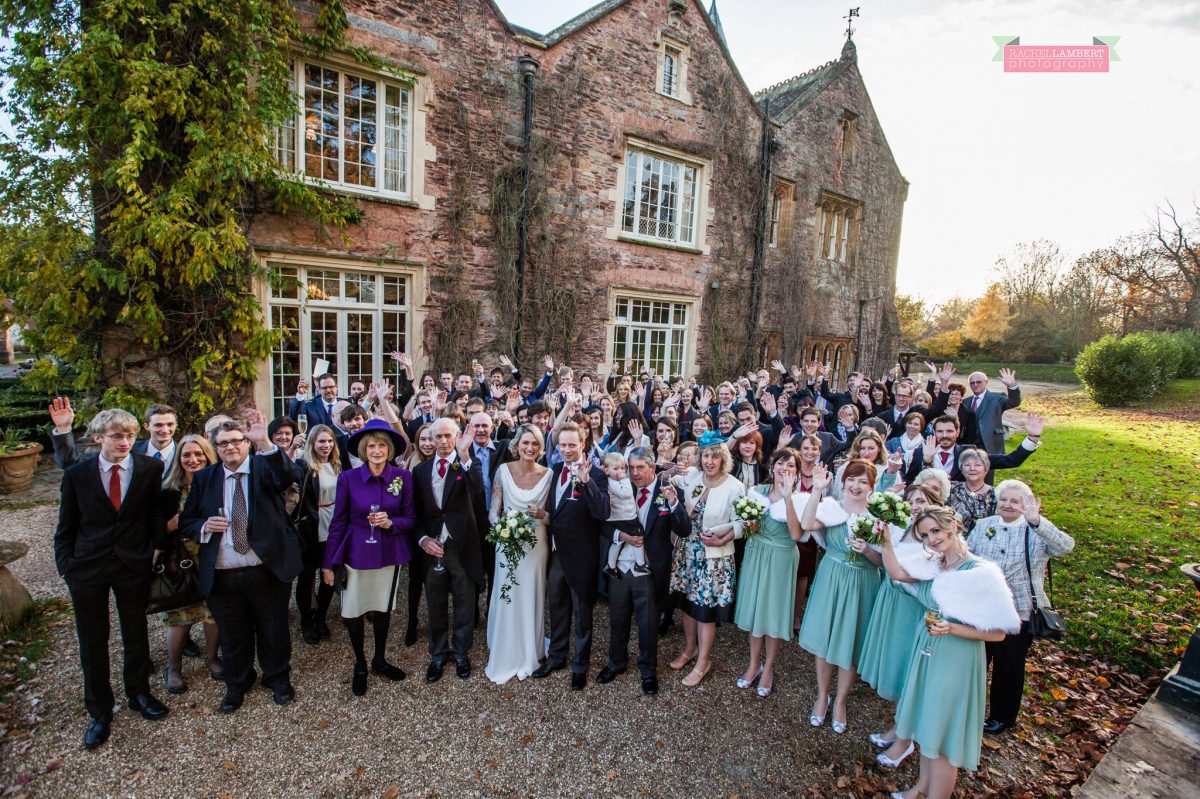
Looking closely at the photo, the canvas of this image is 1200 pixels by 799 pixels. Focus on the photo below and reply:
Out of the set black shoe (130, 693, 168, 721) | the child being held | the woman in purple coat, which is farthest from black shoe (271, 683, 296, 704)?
the child being held

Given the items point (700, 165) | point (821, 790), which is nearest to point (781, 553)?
point (821, 790)

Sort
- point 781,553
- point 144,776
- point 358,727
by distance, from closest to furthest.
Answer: point 144,776 < point 358,727 < point 781,553

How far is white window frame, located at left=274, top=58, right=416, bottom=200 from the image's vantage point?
9375mm

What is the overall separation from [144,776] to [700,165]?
14802 mm

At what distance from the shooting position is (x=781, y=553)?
14.3 ft

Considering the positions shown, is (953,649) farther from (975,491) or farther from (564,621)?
(564,621)

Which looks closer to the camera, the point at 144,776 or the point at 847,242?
the point at 144,776

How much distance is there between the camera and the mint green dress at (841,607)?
13.1 feet

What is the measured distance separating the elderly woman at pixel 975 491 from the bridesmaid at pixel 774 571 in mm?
1451

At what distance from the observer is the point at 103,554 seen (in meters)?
3.71

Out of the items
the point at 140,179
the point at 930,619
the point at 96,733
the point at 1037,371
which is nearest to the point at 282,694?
the point at 96,733

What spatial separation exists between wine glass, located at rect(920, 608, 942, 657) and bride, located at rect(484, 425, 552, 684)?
278 centimetres

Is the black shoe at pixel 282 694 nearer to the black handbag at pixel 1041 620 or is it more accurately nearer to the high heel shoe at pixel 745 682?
the high heel shoe at pixel 745 682

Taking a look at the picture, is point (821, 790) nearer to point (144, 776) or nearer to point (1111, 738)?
point (1111, 738)
